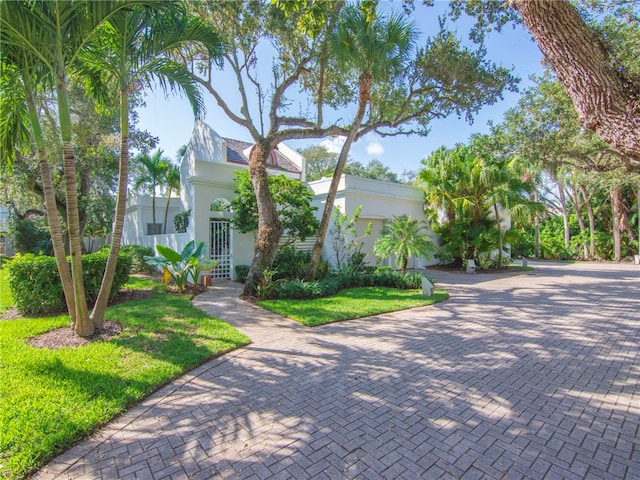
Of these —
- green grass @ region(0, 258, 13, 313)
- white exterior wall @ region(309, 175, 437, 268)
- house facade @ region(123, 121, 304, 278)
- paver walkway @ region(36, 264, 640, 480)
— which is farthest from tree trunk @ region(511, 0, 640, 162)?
house facade @ region(123, 121, 304, 278)

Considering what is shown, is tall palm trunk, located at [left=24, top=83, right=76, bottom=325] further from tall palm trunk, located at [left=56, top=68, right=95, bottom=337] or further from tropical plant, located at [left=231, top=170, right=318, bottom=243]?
tropical plant, located at [left=231, top=170, right=318, bottom=243]

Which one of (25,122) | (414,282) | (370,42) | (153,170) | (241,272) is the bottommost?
(414,282)

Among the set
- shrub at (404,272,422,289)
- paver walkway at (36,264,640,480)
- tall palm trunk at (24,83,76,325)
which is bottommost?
paver walkway at (36,264,640,480)

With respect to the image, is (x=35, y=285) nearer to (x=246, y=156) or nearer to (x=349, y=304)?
(x=349, y=304)

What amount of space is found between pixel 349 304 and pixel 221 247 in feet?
20.7

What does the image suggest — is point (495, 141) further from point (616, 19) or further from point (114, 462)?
point (114, 462)

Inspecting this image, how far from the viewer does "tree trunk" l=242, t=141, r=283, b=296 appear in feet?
31.3

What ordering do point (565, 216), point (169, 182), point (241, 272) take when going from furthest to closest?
1. point (565, 216)
2. point (169, 182)
3. point (241, 272)

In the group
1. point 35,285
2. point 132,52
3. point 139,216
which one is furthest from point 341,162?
point 139,216

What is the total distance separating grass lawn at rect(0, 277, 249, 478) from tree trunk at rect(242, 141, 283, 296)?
279 cm

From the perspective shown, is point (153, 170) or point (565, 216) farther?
point (565, 216)

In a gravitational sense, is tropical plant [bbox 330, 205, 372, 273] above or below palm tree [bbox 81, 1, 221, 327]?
below

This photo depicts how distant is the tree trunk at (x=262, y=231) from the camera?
375 inches

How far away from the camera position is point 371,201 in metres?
15.2
